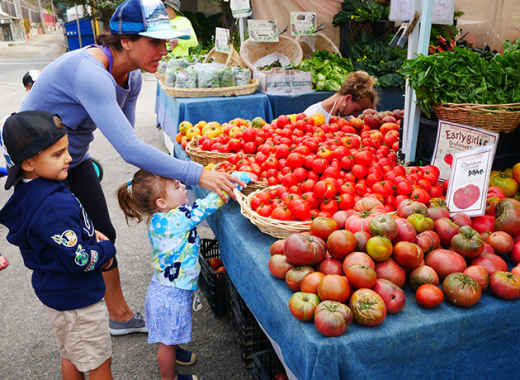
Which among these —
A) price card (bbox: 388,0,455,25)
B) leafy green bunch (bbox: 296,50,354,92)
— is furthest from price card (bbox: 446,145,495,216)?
leafy green bunch (bbox: 296,50,354,92)

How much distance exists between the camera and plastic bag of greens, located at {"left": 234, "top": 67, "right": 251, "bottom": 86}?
5805 mm

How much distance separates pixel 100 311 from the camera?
203 centimetres

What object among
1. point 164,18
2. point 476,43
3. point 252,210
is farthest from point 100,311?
point 476,43

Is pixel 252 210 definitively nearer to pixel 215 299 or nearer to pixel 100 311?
pixel 100 311

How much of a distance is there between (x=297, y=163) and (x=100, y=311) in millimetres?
1397

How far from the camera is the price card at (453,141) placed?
208 centimetres

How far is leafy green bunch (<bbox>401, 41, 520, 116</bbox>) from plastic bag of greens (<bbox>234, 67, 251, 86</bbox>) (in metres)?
3.77

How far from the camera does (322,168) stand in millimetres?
2428

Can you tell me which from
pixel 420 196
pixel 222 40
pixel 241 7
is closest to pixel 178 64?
pixel 222 40

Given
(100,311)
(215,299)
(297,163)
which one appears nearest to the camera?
(100,311)

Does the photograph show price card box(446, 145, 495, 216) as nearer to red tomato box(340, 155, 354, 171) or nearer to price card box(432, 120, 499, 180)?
price card box(432, 120, 499, 180)

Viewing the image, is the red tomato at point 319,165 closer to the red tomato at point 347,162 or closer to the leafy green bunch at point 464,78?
the red tomato at point 347,162

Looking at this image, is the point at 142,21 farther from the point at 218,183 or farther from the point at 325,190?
the point at 325,190

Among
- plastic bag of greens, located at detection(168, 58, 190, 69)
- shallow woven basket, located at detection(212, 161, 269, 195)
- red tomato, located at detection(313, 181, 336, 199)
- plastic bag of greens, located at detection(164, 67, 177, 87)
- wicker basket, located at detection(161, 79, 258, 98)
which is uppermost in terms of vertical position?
plastic bag of greens, located at detection(168, 58, 190, 69)
